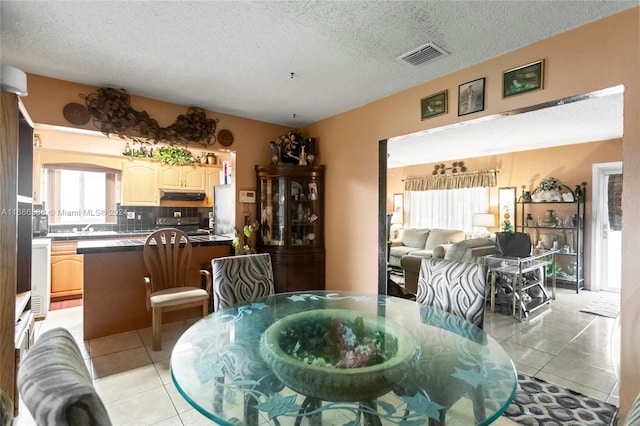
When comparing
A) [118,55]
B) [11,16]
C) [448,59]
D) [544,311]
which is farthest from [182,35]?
[544,311]

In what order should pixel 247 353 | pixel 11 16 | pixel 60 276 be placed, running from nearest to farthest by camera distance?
pixel 247 353 < pixel 11 16 < pixel 60 276

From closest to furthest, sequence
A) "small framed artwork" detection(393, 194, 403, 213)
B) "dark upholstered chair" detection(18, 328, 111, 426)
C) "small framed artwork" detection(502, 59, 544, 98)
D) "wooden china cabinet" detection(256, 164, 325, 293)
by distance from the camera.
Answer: "dark upholstered chair" detection(18, 328, 111, 426) < "small framed artwork" detection(502, 59, 544, 98) < "wooden china cabinet" detection(256, 164, 325, 293) < "small framed artwork" detection(393, 194, 403, 213)

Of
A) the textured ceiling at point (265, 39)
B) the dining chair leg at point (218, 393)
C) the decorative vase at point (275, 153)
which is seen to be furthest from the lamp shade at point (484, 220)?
the dining chair leg at point (218, 393)

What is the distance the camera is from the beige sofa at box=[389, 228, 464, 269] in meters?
5.98

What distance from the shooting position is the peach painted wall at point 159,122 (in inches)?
102

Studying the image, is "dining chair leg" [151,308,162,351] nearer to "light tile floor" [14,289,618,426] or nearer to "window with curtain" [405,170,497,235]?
"light tile floor" [14,289,618,426]

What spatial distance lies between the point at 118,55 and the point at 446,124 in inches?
104

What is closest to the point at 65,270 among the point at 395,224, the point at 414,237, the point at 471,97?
the point at 471,97

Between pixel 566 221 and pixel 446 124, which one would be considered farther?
pixel 566 221

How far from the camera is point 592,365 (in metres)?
2.39

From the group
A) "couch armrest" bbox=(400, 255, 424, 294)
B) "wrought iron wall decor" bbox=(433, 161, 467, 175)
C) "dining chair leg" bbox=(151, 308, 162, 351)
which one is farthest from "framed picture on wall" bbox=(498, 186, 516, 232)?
"dining chair leg" bbox=(151, 308, 162, 351)

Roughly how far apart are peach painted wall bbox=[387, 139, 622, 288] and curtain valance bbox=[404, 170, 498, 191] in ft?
0.47

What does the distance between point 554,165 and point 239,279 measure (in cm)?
577

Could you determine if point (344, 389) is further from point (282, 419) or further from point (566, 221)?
point (566, 221)
